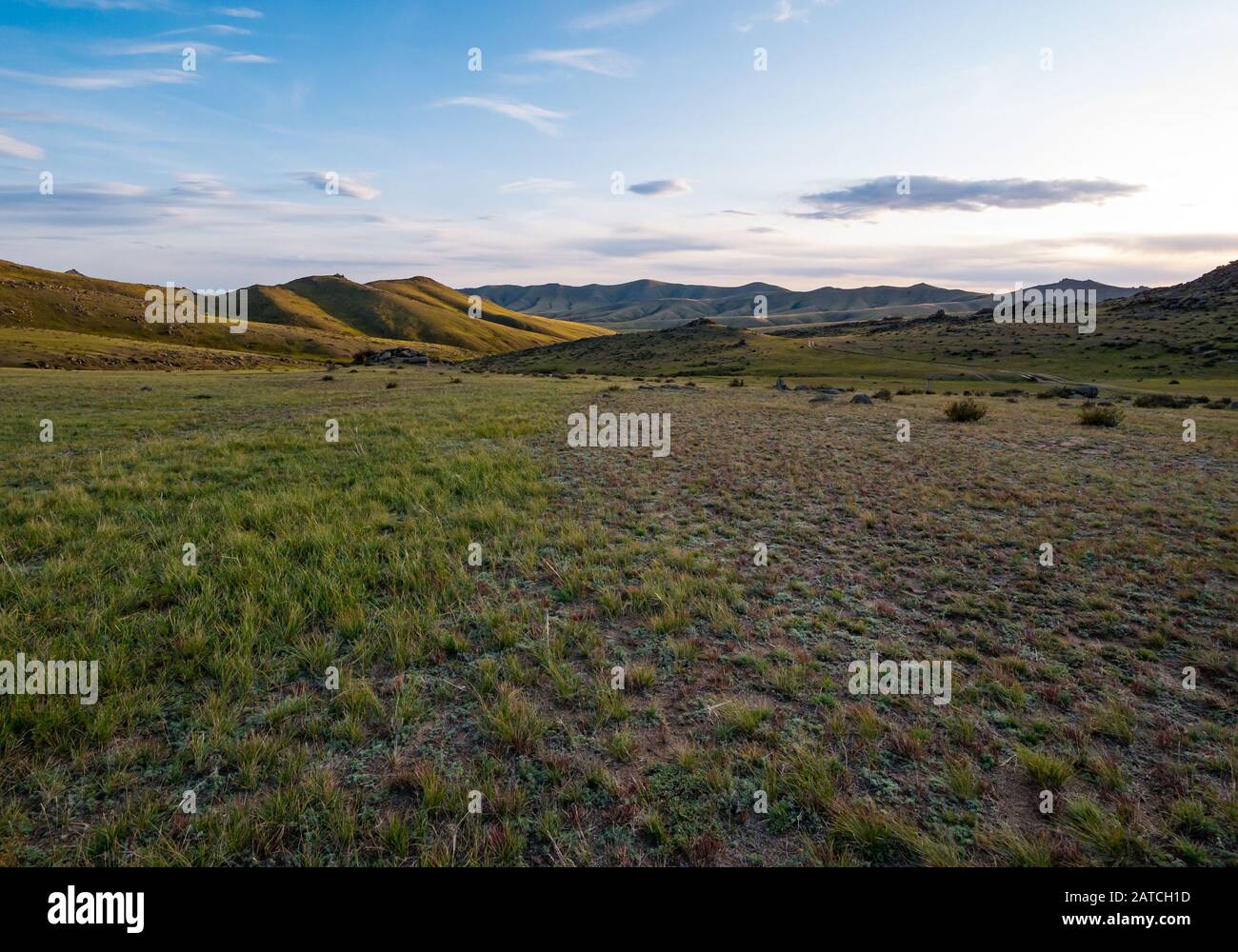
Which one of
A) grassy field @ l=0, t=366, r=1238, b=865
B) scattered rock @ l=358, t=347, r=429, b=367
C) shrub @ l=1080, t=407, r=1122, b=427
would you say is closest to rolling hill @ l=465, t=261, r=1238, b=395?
scattered rock @ l=358, t=347, r=429, b=367

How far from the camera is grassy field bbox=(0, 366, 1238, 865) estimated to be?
356 cm

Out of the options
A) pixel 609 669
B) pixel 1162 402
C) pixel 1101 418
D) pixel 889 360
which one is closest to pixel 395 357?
pixel 889 360

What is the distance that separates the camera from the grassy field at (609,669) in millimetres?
3562

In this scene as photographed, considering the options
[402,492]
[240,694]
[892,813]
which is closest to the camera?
[892,813]

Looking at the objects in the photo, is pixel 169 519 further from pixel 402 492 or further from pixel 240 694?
pixel 240 694

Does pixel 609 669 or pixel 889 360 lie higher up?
pixel 889 360

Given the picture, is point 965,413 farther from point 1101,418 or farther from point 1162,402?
point 1162,402

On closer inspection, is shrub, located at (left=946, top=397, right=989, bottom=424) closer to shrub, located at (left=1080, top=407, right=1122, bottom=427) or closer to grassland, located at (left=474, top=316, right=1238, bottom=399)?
shrub, located at (left=1080, top=407, right=1122, bottom=427)

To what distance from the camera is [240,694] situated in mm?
4895

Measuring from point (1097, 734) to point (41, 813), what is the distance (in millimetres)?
7826

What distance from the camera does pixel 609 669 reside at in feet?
18.0

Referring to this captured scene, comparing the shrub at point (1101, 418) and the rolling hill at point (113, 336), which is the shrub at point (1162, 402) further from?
the rolling hill at point (113, 336)

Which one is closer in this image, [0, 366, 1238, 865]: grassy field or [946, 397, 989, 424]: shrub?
[0, 366, 1238, 865]: grassy field
